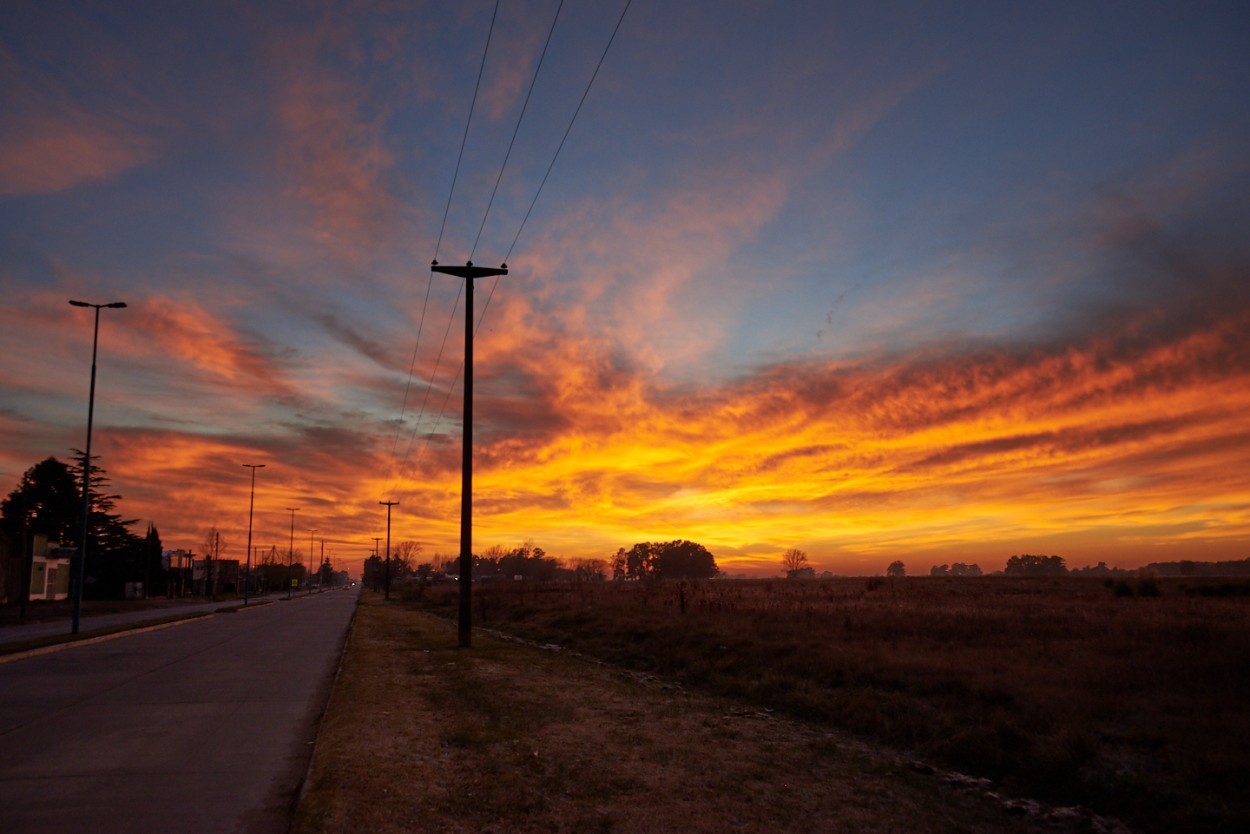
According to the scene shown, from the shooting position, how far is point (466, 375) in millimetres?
24734

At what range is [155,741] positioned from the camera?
33.9 feet

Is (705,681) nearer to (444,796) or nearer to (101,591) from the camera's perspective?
(444,796)

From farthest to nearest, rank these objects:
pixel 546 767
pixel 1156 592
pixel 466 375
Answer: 1. pixel 1156 592
2. pixel 466 375
3. pixel 546 767

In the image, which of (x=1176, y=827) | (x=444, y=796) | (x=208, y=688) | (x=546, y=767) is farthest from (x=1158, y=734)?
(x=208, y=688)

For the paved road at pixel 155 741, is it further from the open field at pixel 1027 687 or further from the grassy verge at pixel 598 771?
the open field at pixel 1027 687

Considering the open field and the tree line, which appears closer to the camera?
the open field

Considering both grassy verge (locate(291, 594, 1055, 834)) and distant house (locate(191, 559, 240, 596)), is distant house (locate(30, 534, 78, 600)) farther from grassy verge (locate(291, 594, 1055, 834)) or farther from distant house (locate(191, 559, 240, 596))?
grassy verge (locate(291, 594, 1055, 834))

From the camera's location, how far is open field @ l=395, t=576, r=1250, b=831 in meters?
8.50

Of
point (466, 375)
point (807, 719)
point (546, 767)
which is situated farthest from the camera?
point (466, 375)

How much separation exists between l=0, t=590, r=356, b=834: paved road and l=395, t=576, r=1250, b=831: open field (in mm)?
8424

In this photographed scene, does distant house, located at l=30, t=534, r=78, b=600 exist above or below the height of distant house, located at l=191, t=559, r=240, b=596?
above

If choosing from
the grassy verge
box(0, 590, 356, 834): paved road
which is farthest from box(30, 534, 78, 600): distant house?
the grassy verge

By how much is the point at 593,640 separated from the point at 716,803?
1835 cm

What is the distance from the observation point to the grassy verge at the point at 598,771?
7301 millimetres
